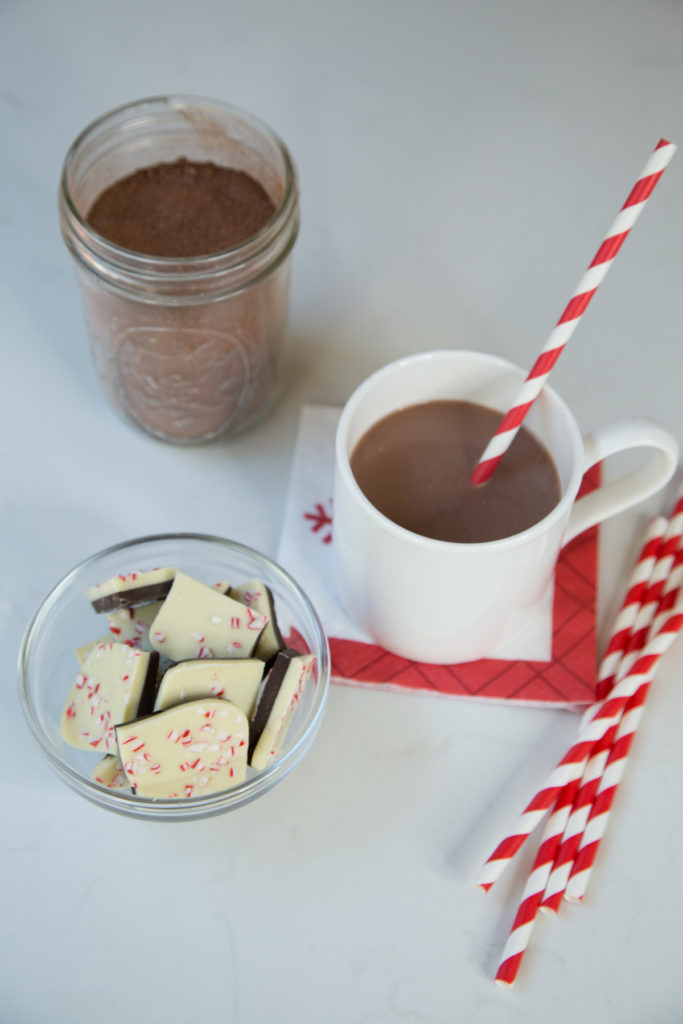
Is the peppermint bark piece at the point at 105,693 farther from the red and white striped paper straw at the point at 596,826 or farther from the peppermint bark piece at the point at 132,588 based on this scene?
the red and white striped paper straw at the point at 596,826

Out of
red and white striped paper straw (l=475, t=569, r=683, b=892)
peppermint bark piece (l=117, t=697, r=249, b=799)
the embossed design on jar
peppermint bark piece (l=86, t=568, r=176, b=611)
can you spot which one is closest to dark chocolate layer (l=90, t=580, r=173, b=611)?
peppermint bark piece (l=86, t=568, r=176, b=611)

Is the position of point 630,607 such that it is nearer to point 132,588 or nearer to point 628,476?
point 628,476

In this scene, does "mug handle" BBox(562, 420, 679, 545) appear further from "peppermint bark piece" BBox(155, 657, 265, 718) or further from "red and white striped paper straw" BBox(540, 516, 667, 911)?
"peppermint bark piece" BBox(155, 657, 265, 718)

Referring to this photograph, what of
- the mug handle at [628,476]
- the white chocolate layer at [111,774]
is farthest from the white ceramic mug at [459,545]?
the white chocolate layer at [111,774]

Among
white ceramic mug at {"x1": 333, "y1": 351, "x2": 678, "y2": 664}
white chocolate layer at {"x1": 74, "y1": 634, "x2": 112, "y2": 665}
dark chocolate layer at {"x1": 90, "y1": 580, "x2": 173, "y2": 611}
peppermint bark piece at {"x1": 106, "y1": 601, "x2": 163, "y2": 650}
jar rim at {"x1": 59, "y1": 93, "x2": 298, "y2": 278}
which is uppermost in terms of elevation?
jar rim at {"x1": 59, "y1": 93, "x2": 298, "y2": 278}

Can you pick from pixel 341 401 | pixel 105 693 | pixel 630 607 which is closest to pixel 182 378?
pixel 341 401
